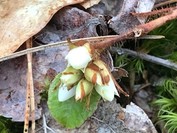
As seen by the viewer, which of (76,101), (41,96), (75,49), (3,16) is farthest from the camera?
(3,16)

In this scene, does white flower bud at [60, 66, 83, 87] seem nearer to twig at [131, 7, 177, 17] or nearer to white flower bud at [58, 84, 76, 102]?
white flower bud at [58, 84, 76, 102]

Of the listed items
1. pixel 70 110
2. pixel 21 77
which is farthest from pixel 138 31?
pixel 21 77

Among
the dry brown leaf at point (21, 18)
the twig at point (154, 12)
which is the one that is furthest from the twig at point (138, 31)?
the dry brown leaf at point (21, 18)

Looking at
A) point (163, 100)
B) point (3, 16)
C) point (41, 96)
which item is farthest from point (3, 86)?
point (163, 100)

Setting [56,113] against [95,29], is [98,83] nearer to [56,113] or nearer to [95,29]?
[56,113]

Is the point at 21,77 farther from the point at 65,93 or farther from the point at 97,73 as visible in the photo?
the point at 97,73

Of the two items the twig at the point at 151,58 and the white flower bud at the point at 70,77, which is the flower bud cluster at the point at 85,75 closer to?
the white flower bud at the point at 70,77
